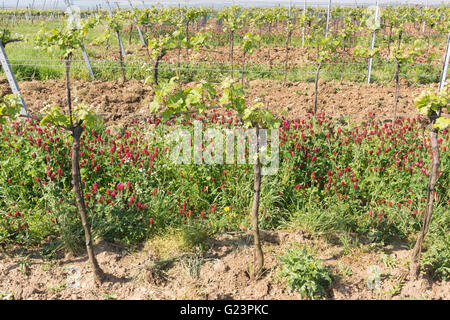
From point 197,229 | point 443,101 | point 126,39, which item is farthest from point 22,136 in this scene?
point 126,39

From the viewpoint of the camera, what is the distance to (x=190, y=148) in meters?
4.44

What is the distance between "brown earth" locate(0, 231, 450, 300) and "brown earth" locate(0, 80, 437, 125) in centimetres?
307

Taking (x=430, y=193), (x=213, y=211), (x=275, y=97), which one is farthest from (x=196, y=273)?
(x=275, y=97)

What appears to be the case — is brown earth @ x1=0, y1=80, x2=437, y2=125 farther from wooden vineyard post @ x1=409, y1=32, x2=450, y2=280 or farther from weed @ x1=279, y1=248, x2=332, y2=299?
weed @ x1=279, y1=248, x2=332, y2=299

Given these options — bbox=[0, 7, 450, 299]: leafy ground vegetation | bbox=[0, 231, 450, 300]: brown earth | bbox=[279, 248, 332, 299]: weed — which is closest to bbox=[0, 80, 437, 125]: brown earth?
bbox=[0, 7, 450, 299]: leafy ground vegetation

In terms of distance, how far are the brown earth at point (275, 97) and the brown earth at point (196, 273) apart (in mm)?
3067

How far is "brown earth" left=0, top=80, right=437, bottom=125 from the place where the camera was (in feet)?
22.0
